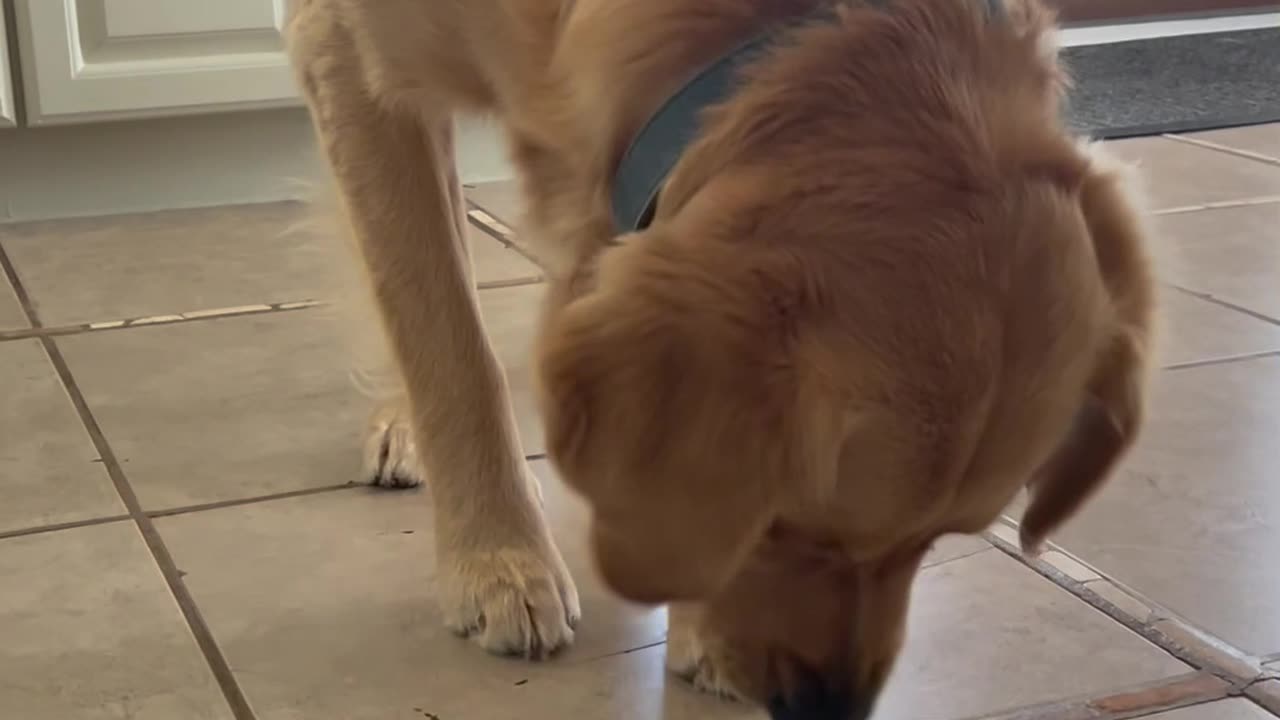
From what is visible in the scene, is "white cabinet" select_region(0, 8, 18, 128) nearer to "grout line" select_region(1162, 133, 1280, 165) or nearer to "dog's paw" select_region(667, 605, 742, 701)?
"dog's paw" select_region(667, 605, 742, 701)

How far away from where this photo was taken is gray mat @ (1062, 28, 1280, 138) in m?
3.39

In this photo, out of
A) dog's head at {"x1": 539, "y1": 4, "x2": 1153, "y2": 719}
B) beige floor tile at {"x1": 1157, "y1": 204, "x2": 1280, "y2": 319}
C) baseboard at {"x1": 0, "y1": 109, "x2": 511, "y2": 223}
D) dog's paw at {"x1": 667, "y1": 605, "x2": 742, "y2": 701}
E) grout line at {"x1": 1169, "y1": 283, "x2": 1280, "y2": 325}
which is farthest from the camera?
baseboard at {"x1": 0, "y1": 109, "x2": 511, "y2": 223}

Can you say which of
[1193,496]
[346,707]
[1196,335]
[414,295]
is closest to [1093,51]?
[1196,335]

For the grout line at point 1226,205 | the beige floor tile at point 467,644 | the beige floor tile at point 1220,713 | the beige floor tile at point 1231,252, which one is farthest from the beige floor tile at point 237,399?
the grout line at point 1226,205

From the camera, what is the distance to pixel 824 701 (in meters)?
1.13

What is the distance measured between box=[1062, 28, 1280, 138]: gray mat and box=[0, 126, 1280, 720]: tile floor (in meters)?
1.15

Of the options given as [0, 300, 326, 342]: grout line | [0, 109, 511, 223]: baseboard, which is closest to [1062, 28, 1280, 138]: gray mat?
[0, 109, 511, 223]: baseboard

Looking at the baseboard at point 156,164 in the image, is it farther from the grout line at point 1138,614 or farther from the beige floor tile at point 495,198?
the grout line at point 1138,614

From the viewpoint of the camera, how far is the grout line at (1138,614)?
4.57 feet

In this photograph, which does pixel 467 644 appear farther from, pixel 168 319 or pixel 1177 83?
pixel 1177 83

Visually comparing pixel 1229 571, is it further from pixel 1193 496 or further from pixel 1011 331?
pixel 1011 331

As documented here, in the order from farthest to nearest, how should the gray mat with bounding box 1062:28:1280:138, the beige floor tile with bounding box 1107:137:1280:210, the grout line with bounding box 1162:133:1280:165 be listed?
the gray mat with bounding box 1062:28:1280:138 → the grout line with bounding box 1162:133:1280:165 → the beige floor tile with bounding box 1107:137:1280:210

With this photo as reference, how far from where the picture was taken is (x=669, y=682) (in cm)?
135

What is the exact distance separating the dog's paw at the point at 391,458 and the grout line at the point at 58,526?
9.8 inches
